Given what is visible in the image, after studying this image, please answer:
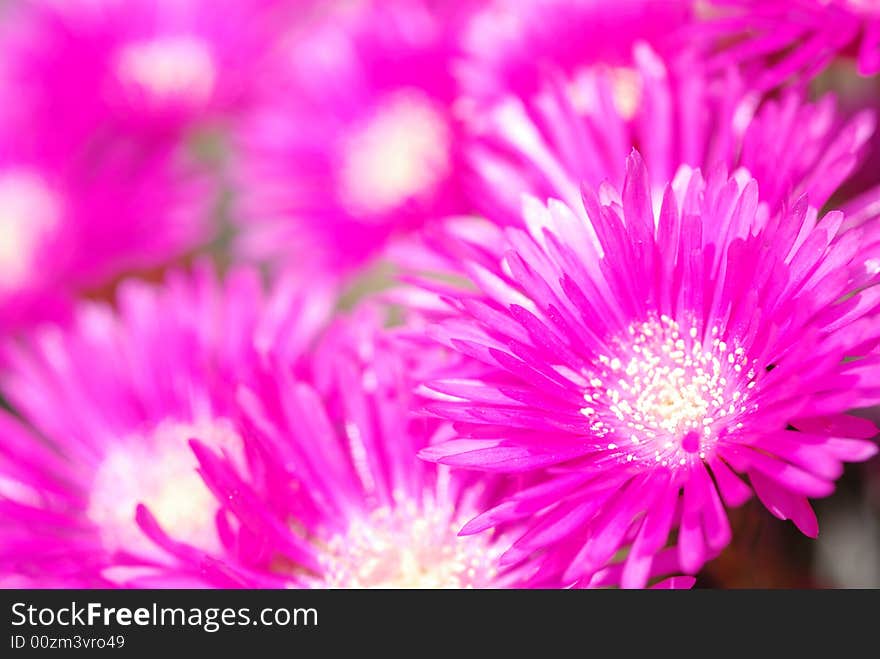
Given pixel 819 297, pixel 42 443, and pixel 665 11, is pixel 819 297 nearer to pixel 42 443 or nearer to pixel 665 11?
pixel 665 11

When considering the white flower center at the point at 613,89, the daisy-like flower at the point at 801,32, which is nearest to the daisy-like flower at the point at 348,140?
the white flower center at the point at 613,89

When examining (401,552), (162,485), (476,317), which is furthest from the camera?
(162,485)

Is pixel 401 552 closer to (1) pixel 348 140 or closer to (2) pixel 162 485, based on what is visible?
(2) pixel 162 485

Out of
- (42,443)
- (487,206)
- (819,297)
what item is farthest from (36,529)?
(819,297)

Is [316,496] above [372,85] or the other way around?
the other way around

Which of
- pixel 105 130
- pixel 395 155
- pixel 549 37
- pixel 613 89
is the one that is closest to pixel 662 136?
pixel 613 89
